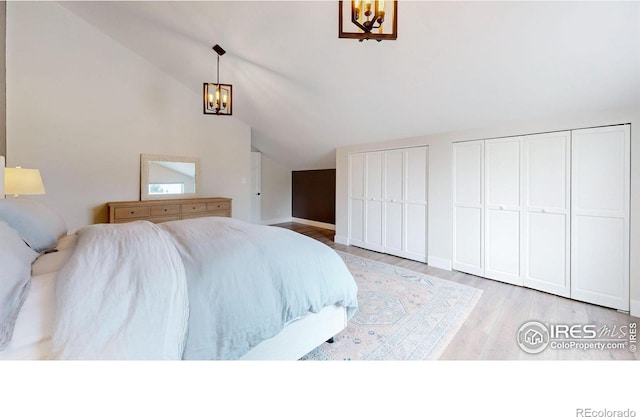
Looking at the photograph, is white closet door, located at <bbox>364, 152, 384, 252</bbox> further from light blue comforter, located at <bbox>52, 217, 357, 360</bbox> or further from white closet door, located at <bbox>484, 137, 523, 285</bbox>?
light blue comforter, located at <bbox>52, 217, 357, 360</bbox>

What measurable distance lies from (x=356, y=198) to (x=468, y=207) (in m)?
1.82

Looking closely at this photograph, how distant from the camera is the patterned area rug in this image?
168cm

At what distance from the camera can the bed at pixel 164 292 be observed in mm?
859

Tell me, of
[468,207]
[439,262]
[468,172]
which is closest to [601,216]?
[468,207]

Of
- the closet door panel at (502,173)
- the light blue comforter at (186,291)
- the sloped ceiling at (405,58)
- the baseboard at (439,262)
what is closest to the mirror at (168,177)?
the sloped ceiling at (405,58)

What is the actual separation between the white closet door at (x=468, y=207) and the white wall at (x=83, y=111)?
420cm

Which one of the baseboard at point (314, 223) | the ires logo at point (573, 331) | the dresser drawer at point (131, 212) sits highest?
the dresser drawer at point (131, 212)

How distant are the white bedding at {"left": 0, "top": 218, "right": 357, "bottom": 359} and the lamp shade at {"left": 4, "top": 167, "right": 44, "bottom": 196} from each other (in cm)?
93

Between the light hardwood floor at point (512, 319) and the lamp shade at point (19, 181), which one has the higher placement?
the lamp shade at point (19, 181)

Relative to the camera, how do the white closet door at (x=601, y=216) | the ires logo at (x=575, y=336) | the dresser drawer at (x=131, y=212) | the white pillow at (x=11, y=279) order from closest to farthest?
the white pillow at (x=11, y=279), the ires logo at (x=575, y=336), the white closet door at (x=601, y=216), the dresser drawer at (x=131, y=212)

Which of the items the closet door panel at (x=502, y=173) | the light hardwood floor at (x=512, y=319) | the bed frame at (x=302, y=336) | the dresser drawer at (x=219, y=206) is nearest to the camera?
the bed frame at (x=302, y=336)

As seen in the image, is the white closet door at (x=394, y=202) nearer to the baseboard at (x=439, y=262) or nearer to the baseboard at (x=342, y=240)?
the baseboard at (x=439, y=262)

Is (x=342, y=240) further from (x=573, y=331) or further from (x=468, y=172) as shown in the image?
(x=573, y=331)

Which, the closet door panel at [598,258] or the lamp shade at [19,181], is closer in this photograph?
the lamp shade at [19,181]
